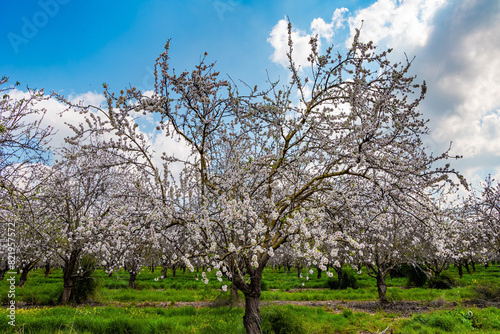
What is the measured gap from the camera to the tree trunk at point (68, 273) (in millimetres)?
13359

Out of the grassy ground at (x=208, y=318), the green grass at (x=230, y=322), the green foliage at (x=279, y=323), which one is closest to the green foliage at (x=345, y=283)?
the grassy ground at (x=208, y=318)

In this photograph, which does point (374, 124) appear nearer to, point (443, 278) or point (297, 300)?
point (297, 300)

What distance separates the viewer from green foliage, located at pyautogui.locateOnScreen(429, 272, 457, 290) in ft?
74.9

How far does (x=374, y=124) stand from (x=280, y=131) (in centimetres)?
221

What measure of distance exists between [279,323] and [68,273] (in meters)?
10.9

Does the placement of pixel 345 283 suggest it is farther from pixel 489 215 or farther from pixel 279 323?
pixel 279 323

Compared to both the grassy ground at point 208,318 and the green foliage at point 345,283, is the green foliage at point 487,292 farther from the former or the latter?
the green foliage at point 345,283

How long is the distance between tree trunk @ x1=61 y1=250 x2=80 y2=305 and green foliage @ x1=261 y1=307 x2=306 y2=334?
9.76 meters

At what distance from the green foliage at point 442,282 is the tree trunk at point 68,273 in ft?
A: 83.3

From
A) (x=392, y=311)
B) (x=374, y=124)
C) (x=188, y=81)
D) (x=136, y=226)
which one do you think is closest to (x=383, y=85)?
(x=374, y=124)

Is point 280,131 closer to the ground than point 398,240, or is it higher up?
higher up

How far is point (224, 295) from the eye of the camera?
47.2 ft

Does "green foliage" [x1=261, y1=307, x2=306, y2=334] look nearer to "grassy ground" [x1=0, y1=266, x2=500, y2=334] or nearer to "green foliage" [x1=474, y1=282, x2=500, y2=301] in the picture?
"grassy ground" [x1=0, y1=266, x2=500, y2=334]

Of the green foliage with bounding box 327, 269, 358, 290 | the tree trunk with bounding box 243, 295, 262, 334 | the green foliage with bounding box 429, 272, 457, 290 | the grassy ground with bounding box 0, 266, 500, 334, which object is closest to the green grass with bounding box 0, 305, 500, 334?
the grassy ground with bounding box 0, 266, 500, 334
